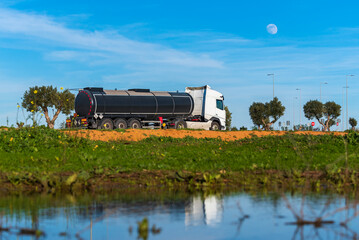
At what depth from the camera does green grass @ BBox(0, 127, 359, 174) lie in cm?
1495

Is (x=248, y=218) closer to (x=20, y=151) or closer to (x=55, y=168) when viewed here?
(x=55, y=168)

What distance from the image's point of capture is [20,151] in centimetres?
1858

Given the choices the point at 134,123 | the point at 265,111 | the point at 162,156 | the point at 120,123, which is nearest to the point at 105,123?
the point at 120,123

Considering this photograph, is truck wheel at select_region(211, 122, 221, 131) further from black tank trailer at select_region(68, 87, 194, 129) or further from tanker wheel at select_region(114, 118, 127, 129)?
tanker wheel at select_region(114, 118, 127, 129)

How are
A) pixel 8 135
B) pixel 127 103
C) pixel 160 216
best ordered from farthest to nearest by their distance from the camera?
pixel 127 103, pixel 8 135, pixel 160 216

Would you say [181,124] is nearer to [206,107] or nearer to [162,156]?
[206,107]

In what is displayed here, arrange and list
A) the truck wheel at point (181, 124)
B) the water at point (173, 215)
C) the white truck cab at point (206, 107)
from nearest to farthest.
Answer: the water at point (173, 215) < the truck wheel at point (181, 124) < the white truck cab at point (206, 107)

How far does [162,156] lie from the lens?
17.8 meters

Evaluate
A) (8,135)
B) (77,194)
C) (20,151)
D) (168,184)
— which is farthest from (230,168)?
(8,135)

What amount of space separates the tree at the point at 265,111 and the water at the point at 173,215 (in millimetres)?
75674

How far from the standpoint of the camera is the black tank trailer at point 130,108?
40625mm

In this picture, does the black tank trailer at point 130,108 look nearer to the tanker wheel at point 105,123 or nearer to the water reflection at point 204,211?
the tanker wheel at point 105,123

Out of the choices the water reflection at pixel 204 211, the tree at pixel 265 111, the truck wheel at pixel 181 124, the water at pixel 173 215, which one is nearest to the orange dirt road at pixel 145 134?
the truck wheel at pixel 181 124

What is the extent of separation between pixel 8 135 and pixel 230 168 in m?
10.7
